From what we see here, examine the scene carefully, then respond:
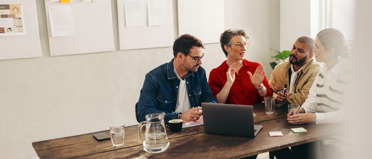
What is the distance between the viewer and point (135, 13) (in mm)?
3588

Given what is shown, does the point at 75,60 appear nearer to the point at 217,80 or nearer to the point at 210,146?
the point at 217,80

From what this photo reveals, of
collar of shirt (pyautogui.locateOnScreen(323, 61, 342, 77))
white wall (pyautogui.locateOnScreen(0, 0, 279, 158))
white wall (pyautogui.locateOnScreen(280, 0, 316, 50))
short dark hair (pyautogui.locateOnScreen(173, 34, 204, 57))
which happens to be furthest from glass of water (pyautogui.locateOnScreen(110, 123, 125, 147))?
white wall (pyautogui.locateOnScreen(280, 0, 316, 50))

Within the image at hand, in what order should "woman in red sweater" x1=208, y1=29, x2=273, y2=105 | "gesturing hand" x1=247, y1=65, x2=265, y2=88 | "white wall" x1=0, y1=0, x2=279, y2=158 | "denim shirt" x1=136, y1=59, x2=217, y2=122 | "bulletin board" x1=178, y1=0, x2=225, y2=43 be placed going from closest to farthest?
"denim shirt" x1=136, y1=59, x2=217, y2=122, "gesturing hand" x1=247, y1=65, x2=265, y2=88, "woman in red sweater" x1=208, y1=29, x2=273, y2=105, "white wall" x1=0, y1=0, x2=279, y2=158, "bulletin board" x1=178, y1=0, x2=225, y2=43

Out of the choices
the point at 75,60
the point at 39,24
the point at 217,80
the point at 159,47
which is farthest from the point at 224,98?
the point at 39,24

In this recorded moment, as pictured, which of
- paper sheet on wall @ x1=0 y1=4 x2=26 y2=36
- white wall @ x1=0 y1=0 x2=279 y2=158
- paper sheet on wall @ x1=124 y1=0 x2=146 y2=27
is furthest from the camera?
paper sheet on wall @ x1=124 y1=0 x2=146 y2=27

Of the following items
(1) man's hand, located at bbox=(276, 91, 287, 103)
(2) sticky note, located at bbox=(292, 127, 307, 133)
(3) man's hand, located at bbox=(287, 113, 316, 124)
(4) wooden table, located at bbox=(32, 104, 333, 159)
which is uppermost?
(1) man's hand, located at bbox=(276, 91, 287, 103)

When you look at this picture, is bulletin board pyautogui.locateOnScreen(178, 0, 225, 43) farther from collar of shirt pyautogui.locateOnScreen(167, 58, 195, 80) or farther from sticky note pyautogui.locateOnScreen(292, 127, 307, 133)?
sticky note pyautogui.locateOnScreen(292, 127, 307, 133)

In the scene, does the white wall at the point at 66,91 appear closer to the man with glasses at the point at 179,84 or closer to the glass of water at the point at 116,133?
the man with glasses at the point at 179,84

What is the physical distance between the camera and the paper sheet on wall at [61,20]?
127 inches

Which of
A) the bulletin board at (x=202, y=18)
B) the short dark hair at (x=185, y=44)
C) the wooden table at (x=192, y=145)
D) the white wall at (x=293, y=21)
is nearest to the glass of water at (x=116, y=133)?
the wooden table at (x=192, y=145)

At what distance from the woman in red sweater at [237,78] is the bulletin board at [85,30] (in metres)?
1.38

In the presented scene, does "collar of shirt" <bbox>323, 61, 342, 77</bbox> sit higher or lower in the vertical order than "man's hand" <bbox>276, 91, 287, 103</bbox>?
higher

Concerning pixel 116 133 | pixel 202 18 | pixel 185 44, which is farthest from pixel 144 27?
pixel 116 133

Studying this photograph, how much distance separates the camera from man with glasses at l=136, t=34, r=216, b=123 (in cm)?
226
